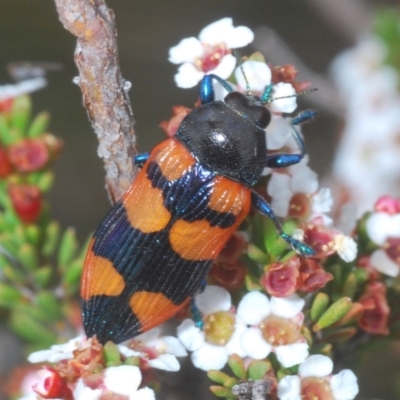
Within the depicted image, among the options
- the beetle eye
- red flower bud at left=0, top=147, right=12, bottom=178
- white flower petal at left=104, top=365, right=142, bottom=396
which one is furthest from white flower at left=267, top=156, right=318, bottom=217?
red flower bud at left=0, top=147, right=12, bottom=178

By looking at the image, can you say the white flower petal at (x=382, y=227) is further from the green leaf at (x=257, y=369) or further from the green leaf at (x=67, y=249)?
the green leaf at (x=67, y=249)

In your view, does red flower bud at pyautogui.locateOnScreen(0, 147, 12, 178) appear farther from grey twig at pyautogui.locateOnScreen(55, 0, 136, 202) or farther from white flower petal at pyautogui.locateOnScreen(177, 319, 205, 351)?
white flower petal at pyautogui.locateOnScreen(177, 319, 205, 351)

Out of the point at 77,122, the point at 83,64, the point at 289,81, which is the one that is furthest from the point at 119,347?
the point at 77,122

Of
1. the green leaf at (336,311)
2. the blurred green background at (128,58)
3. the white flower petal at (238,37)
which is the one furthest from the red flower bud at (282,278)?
the blurred green background at (128,58)

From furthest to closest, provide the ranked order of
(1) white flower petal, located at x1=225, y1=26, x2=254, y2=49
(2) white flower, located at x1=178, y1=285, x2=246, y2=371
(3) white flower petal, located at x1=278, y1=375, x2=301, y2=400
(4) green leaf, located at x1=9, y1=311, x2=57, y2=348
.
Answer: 1. (4) green leaf, located at x1=9, y1=311, x2=57, y2=348
2. (1) white flower petal, located at x1=225, y1=26, x2=254, y2=49
3. (2) white flower, located at x1=178, y1=285, x2=246, y2=371
4. (3) white flower petal, located at x1=278, y1=375, x2=301, y2=400

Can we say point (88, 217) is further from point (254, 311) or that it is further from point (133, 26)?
point (254, 311)
